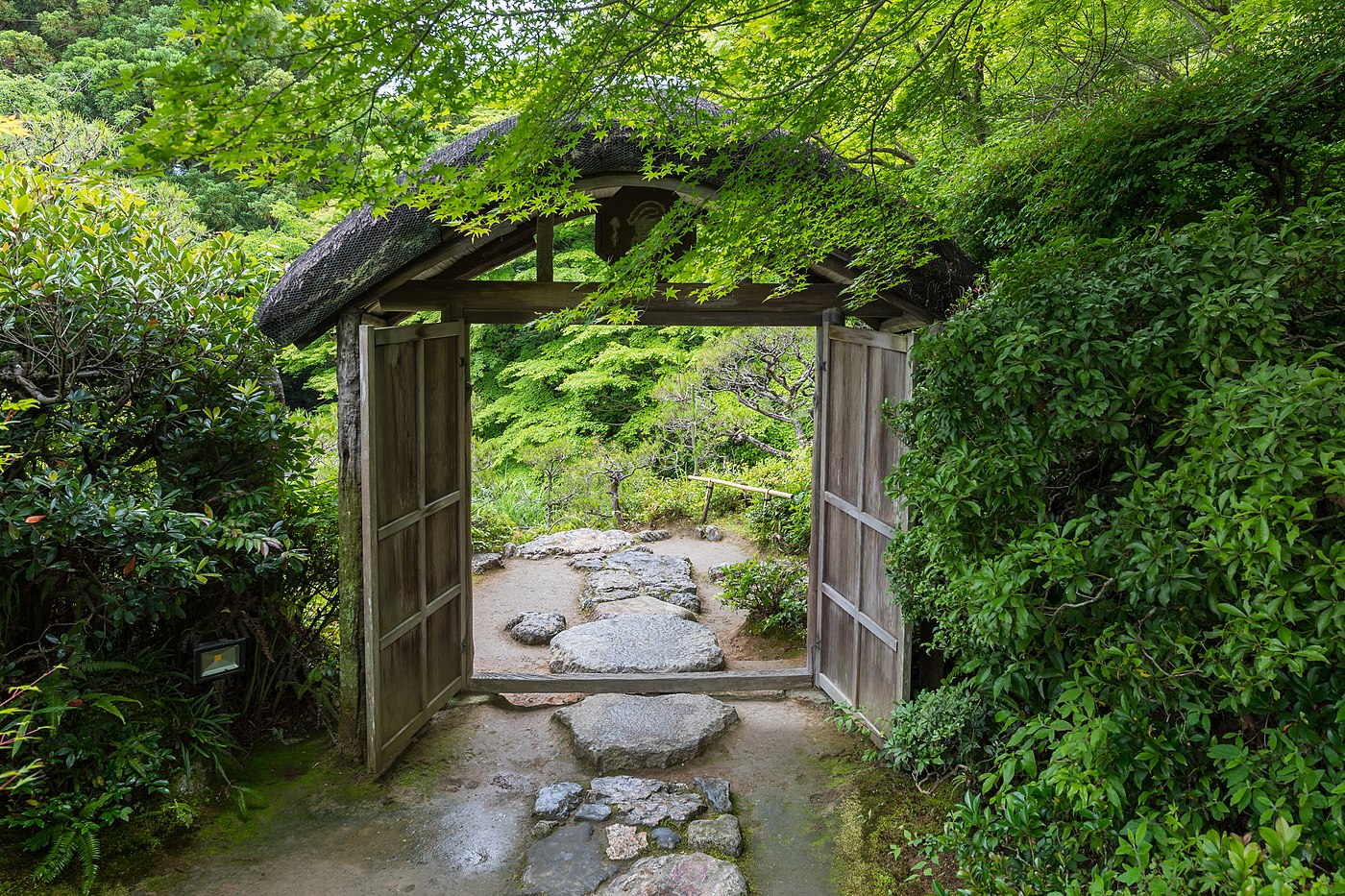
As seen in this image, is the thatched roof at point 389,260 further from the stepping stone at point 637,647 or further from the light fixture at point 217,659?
the stepping stone at point 637,647

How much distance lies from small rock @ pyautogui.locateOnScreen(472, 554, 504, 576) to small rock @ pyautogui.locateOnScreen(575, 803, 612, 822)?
4735 mm

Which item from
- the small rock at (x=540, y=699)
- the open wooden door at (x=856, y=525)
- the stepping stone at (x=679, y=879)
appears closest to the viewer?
the stepping stone at (x=679, y=879)

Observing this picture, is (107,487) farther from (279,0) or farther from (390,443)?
(279,0)

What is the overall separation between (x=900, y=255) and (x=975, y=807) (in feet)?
7.49

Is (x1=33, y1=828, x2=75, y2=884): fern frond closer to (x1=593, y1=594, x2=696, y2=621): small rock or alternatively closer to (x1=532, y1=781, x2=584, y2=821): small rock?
(x1=532, y1=781, x2=584, y2=821): small rock

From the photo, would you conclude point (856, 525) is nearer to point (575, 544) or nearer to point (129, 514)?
point (129, 514)

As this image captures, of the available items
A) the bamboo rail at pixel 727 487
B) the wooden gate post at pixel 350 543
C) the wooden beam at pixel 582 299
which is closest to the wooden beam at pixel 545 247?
the wooden beam at pixel 582 299

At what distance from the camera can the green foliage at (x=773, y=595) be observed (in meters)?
6.72

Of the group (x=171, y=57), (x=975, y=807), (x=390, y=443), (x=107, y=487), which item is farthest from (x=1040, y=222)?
(x=171, y=57)

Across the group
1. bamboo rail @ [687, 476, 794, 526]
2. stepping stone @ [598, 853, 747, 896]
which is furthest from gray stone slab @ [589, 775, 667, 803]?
bamboo rail @ [687, 476, 794, 526]

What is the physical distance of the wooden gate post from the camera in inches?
172

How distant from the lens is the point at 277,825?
13.0 ft

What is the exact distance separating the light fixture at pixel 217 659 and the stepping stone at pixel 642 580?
3776 millimetres

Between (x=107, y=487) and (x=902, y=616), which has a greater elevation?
(x=107, y=487)
